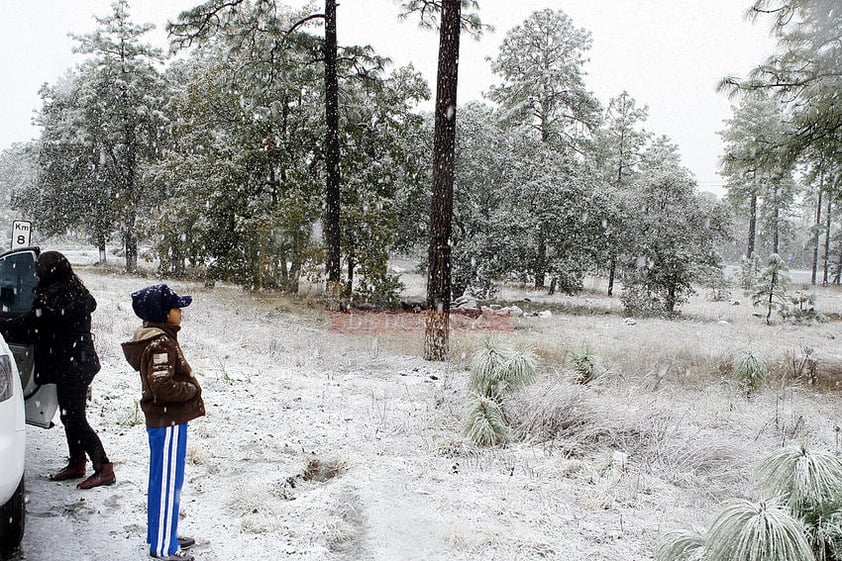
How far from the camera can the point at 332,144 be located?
49.6 feet

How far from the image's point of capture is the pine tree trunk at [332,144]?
15.0 m

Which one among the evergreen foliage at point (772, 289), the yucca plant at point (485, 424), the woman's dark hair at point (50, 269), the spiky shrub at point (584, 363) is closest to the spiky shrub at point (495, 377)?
the yucca plant at point (485, 424)

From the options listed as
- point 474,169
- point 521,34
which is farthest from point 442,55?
point 521,34

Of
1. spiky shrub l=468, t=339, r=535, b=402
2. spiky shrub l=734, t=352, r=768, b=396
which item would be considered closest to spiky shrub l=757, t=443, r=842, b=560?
spiky shrub l=468, t=339, r=535, b=402

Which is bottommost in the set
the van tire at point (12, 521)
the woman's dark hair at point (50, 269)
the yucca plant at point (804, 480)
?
the van tire at point (12, 521)

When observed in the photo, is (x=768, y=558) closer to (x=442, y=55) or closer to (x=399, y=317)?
(x=442, y=55)

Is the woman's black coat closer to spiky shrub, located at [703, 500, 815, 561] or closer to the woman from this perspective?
the woman

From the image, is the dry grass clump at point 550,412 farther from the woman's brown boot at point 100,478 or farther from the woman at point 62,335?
the woman at point 62,335

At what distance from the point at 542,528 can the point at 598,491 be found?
861mm

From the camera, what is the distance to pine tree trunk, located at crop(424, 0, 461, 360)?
9.38 m

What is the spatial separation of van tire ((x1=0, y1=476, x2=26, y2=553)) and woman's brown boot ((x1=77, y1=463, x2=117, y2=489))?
90 centimetres

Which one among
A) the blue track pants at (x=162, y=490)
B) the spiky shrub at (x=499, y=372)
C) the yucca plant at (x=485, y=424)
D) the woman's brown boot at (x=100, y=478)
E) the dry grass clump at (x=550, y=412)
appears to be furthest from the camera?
the spiky shrub at (x=499, y=372)

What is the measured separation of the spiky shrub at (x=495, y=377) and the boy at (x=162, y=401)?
10.3ft

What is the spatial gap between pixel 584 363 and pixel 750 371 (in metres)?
2.94
